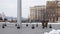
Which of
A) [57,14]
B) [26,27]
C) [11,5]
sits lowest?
[26,27]

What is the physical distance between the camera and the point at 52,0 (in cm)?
535

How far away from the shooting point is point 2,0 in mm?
5551

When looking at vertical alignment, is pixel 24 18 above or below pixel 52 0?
below

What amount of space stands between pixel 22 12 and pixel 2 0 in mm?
939

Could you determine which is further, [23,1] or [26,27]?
[23,1]

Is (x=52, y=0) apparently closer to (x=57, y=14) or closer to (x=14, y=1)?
(x=57, y=14)

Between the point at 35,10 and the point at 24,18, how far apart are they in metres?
0.61

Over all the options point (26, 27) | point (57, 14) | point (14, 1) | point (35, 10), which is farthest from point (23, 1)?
point (57, 14)

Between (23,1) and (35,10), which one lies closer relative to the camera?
(35,10)

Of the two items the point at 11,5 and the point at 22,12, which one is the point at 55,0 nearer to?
the point at 22,12

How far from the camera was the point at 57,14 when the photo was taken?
5.35 meters

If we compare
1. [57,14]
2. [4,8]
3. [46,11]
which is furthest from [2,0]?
[57,14]

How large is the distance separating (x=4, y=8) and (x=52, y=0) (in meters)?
1.92

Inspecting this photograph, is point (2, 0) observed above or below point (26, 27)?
above
